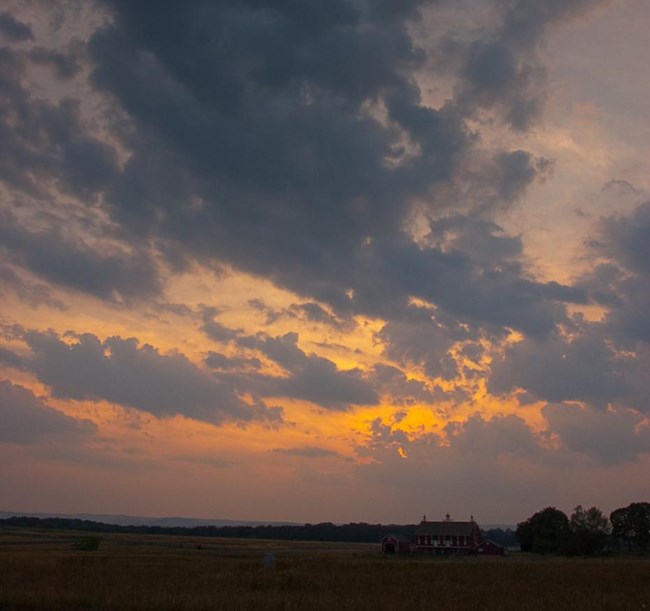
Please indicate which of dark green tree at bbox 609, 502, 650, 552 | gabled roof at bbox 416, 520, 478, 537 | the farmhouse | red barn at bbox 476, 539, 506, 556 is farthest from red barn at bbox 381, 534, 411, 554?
dark green tree at bbox 609, 502, 650, 552

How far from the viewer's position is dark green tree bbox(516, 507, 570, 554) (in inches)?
3906

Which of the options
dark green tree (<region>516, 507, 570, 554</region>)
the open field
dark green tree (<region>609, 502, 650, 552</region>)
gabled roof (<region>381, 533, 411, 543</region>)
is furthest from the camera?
dark green tree (<region>609, 502, 650, 552</region>)

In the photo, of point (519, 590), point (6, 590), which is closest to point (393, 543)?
point (519, 590)

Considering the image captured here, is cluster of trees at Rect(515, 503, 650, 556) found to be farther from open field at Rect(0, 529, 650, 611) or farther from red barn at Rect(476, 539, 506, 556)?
open field at Rect(0, 529, 650, 611)

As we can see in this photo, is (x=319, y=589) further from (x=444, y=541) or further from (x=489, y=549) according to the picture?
(x=444, y=541)

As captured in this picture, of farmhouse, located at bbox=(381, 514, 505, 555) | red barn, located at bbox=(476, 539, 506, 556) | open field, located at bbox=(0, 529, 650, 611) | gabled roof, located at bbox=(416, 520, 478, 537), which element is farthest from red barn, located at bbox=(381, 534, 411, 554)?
open field, located at bbox=(0, 529, 650, 611)

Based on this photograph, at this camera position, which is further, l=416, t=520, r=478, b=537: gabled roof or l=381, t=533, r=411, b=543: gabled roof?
l=416, t=520, r=478, b=537: gabled roof

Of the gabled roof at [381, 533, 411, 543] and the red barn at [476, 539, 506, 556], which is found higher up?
the gabled roof at [381, 533, 411, 543]

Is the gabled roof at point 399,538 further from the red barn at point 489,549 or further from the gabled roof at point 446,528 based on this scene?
the red barn at point 489,549

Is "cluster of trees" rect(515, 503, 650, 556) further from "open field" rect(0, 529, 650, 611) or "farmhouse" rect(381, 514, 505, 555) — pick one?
"open field" rect(0, 529, 650, 611)

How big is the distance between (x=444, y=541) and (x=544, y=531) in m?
17.5

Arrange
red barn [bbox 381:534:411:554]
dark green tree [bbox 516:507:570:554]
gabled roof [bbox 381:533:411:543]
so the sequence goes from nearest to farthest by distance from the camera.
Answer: dark green tree [bbox 516:507:570:554] → red barn [bbox 381:534:411:554] → gabled roof [bbox 381:533:411:543]

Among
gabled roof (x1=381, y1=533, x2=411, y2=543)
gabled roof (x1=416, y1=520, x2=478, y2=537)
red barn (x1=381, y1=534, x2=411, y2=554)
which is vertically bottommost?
red barn (x1=381, y1=534, x2=411, y2=554)

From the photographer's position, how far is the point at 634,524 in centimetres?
11594
